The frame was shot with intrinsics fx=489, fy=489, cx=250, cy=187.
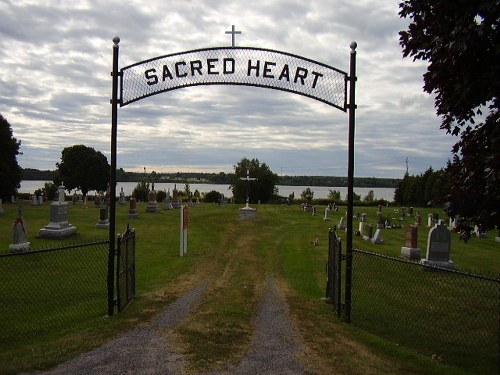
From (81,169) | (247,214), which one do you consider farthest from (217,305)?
(81,169)

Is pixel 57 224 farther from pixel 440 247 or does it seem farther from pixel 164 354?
pixel 164 354

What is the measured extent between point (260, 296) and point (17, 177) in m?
44.3

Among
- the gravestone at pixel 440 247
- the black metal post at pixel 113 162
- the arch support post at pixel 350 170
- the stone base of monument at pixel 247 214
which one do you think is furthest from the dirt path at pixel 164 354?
the stone base of monument at pixel 247 214

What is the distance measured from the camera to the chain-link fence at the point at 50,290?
895 centimetres

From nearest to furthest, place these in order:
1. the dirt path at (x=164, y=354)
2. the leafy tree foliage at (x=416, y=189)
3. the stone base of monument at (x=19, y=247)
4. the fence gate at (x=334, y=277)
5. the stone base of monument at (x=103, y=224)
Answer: the dirt path at (x=164, y=354)
the fence gate at (x=334, y=277)
the stone base of monument at (x=19, y=247)
the stone base of monument at (x=103, y=224)
the leafy tree foliage at (x=416, y=189)

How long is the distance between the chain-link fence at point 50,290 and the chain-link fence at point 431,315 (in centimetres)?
553

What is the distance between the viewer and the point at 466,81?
6.93 m

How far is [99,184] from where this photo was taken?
69938 mm

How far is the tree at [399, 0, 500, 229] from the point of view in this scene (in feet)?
21.9

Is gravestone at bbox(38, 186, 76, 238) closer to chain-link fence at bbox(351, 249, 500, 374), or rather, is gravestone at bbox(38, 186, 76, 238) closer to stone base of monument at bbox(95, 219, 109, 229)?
stone base of monument at bbox(95, 219, 109, 229)

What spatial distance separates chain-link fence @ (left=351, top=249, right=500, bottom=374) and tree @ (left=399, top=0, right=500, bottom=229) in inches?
45.3

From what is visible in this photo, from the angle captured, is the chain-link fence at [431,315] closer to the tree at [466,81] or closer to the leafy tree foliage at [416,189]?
the tree at [466,81]

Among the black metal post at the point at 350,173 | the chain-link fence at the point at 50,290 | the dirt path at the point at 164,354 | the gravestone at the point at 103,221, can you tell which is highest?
the black metal post at the point at 350,173

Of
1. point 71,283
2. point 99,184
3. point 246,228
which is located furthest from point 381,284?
point 99,184
